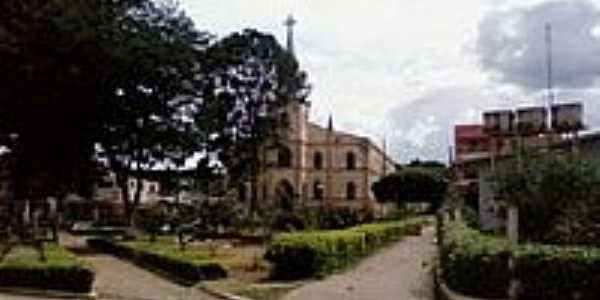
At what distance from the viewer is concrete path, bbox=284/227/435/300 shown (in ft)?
93.0

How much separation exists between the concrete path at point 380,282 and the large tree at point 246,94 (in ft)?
117

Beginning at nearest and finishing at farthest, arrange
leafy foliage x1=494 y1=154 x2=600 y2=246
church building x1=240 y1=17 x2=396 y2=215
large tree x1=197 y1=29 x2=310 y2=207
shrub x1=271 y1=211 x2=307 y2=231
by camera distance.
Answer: leafy foliage x1=494 y1=154 x2=600 y2=246 < shrub x1=271 y1=211 x2=307 y2=231 < large tree x1=197 y1=29 x2=310 y2=207 < church building x1=240 y1=17 x2=396 y2=215

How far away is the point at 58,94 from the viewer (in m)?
55.5

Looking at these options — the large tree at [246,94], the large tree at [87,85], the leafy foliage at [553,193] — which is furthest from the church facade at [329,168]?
the leafy foliage at [553,193]

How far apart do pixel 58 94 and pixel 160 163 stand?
19542mm

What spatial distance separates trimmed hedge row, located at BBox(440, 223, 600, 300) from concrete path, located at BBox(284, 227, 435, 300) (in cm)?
320

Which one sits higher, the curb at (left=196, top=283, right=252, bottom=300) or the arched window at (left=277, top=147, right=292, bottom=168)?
the arched window at (left=277, top=147, right=292, bottom=168)

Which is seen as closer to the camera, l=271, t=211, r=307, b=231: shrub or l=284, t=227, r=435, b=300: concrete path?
l=284, t=227, r=435, b=300: concrete path

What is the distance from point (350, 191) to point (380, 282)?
9609 centimetres

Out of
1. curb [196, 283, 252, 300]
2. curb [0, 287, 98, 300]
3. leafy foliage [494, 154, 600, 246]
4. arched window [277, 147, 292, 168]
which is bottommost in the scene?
curb [196, 283, 252, 300]

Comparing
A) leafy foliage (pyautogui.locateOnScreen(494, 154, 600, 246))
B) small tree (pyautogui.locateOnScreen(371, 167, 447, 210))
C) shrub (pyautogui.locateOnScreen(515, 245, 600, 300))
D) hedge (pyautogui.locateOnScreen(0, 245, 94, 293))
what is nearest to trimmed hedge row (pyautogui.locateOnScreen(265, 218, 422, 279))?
leafy foliage (pyautogui.locateOnScreen(494, 154, 600, 246))

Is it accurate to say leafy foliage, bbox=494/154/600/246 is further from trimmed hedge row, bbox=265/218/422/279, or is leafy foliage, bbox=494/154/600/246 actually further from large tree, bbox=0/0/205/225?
large tree, bbox=0/0/205/225

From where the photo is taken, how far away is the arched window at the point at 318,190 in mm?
125125

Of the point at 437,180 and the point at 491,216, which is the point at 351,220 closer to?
the point at 491,216
